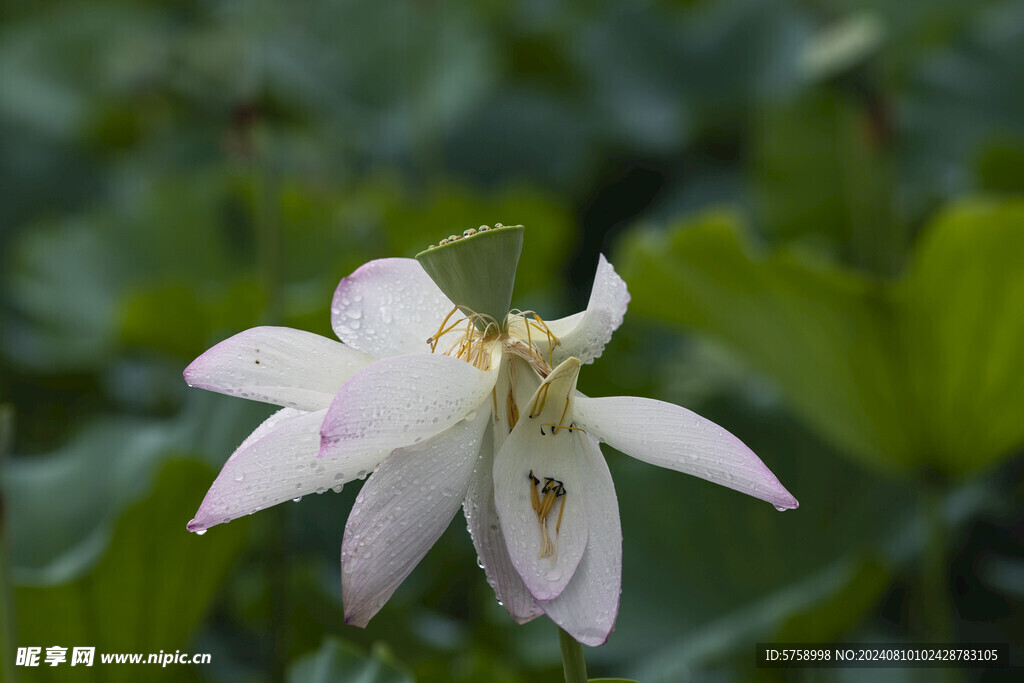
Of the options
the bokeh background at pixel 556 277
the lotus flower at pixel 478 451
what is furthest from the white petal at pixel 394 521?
the bokeh background at pixel 556 277

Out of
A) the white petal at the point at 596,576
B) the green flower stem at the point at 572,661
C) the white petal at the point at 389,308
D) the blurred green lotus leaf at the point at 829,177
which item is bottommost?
the green flower stem at the point at 572,661

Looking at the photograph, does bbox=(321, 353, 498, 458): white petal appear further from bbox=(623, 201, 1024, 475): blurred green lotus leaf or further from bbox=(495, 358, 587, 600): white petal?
bbox=(623, 201, 1024, 475): blurred green lotus leaf

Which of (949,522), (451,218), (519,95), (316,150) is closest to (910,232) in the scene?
(949,522)

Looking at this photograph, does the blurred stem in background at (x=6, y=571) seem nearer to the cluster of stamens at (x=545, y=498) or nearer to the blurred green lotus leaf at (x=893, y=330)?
the cluster of stamens at (x=545, y=498)

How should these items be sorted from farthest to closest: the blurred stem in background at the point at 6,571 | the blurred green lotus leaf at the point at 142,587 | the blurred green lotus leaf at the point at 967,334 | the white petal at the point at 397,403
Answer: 1. the blurred green lotus leaf at the point at 967,334
2. the blurred green lotus leaf at the point at 142,587
3. the blurred stem in background at the point at 6,571
4. the white petal at the point at 397,403

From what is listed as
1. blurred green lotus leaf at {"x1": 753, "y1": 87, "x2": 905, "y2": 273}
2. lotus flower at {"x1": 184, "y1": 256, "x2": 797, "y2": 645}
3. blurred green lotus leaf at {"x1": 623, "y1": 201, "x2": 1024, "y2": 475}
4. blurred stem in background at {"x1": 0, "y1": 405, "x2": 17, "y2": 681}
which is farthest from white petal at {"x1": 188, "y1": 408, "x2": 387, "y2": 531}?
blurred green lotus leaf at {"x1": 753, "y1": 87, "x2": 905, "y2": 273}

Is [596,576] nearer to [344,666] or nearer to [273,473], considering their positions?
[273,473]

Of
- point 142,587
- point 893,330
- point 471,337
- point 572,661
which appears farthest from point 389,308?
point 893,330
